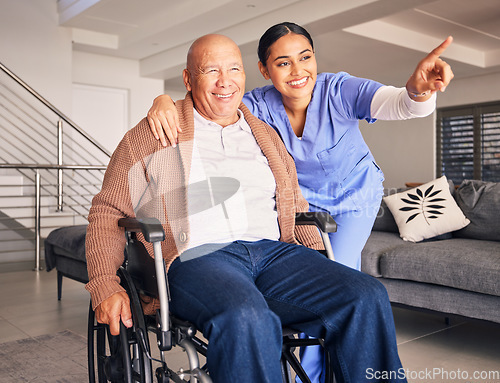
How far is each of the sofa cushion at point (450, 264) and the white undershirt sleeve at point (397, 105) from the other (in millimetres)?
1106

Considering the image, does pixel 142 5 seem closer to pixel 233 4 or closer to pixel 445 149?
pixel 233 4

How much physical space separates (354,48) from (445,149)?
3261 mm

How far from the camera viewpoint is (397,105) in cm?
153

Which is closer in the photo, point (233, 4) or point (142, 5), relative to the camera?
point (233, 4)

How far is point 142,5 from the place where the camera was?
235 inches

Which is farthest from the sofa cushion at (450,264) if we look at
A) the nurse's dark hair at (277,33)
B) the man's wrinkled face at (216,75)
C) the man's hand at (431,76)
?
the man's wrinkled face at (216,75)

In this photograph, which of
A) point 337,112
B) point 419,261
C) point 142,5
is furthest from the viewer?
point 142,5

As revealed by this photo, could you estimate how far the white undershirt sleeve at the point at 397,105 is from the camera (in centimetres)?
148

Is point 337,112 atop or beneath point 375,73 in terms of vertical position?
beneath

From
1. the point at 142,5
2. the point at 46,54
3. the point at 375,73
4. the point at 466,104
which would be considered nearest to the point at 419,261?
the point at 142,5

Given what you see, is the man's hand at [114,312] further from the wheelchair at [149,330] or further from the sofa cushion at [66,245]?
the sofa cushion at [66,245]

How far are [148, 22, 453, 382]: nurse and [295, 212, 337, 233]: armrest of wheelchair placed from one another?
8.1 inches

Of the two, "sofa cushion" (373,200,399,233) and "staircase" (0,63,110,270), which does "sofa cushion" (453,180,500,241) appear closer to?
"sofa cushion" (373,200,399,233)

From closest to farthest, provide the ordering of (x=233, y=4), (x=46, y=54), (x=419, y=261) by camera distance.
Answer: (x=419, y=261), (x=233, y=4), (x=46, y=54)
